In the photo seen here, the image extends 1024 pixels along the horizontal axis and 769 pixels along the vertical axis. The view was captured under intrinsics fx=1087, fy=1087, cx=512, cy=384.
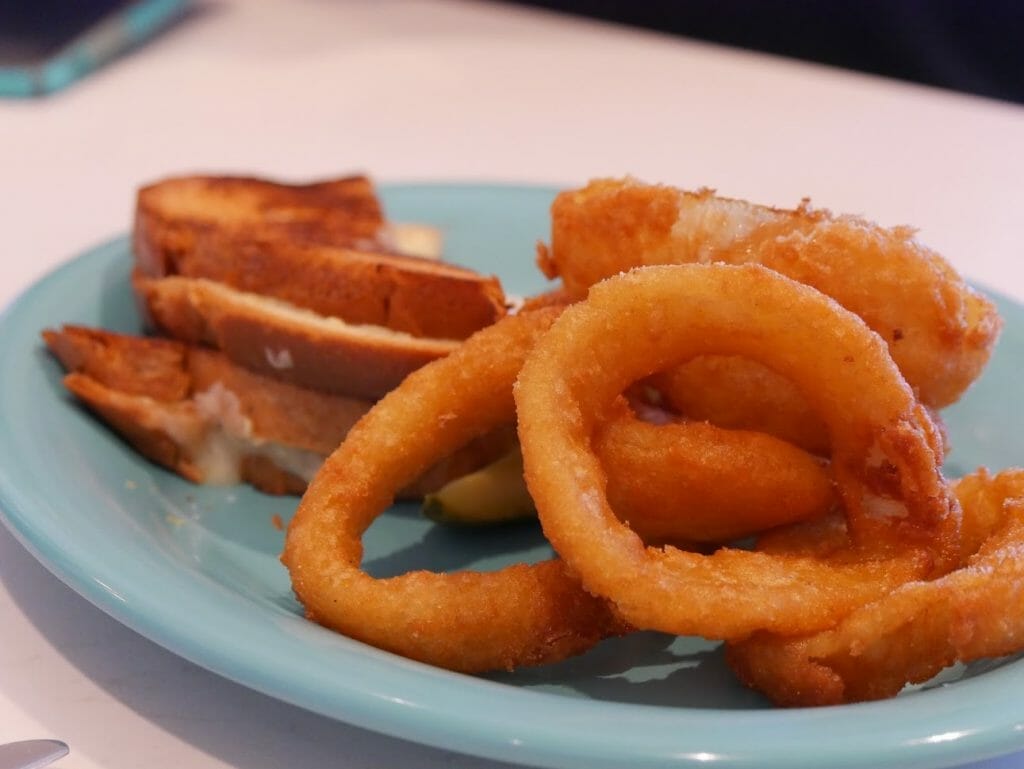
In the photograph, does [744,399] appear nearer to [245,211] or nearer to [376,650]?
[376,650]

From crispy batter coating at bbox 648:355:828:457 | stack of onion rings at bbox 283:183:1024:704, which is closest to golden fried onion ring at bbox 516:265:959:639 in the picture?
stack of onion rings at bbox 283:183:1024:704

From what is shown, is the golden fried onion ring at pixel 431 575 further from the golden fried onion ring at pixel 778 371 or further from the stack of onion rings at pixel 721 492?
the golden fried onion ring at pixel 778 371

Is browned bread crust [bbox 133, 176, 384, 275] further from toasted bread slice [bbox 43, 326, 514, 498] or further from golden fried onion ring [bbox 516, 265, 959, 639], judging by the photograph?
golden fried onion ring [bbox 516, 265, 959, 639]

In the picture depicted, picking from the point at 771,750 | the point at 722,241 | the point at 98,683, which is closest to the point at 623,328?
the point at 722,241

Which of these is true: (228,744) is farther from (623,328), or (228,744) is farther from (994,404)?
(994,404)

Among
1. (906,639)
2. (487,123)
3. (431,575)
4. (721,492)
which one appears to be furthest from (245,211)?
(487,123)
